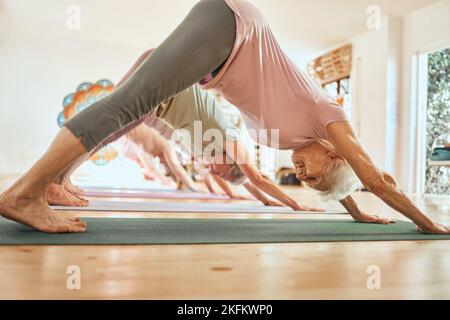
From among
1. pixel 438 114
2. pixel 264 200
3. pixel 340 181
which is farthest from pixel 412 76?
pixel 340 181

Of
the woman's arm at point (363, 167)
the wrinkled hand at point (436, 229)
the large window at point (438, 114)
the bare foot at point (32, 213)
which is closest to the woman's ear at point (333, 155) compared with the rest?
the woman's arm at point (363, 167)

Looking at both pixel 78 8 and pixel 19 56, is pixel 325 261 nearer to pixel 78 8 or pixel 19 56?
pixel 78 8

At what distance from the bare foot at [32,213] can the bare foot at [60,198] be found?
2.55 ft

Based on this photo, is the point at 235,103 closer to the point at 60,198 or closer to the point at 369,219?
the point at 369,219

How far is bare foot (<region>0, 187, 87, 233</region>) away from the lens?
113 centimetres

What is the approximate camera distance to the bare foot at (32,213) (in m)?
1.13

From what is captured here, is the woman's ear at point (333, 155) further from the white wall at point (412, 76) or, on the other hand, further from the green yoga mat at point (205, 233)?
the white wall at point (412, 76)

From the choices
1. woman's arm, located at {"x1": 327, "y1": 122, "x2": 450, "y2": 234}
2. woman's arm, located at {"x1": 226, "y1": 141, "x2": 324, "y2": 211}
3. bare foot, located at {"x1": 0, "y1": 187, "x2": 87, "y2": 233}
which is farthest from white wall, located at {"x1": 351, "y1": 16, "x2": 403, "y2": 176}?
bare foot, located at {"x1": 0, "y1": 187, "x2": 87, "y2": 233}

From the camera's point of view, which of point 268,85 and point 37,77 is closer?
point 268,85

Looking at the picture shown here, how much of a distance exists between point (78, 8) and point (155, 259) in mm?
6192

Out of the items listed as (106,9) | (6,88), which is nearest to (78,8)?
(106,9)

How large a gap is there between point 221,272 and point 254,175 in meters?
1.59

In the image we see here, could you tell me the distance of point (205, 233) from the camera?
54.5 inches

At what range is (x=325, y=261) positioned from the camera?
3.29 ft
